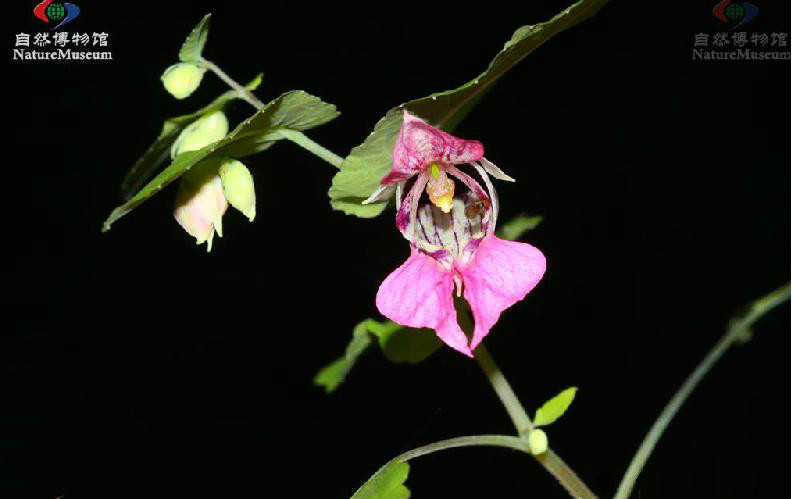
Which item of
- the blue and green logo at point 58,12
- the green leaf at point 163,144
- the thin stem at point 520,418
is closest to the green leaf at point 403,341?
the thin stem at point 520,418

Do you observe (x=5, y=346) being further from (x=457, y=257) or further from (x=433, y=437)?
(x=457, y=257)

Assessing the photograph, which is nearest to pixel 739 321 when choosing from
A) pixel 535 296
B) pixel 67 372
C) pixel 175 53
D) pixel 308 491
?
pixel 535 296

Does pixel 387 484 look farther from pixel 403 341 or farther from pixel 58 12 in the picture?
pixel 58 12

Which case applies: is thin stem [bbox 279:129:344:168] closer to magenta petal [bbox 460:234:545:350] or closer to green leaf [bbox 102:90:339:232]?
green leaf [bbox 102:90:339:232]

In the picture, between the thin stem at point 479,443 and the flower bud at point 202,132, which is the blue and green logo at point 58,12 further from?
the thin stem at point 479,443

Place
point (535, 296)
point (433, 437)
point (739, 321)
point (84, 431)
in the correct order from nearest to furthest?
point (739, 321) → point (433, 437) → point (84, 431) → point (535, 296)

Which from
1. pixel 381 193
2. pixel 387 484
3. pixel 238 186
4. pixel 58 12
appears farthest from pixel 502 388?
pixel 58 12
